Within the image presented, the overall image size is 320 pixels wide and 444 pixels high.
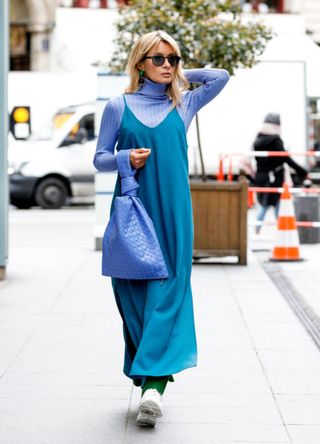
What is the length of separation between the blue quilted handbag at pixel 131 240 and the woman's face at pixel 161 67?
0.37 meters

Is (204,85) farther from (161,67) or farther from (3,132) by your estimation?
(3,132)

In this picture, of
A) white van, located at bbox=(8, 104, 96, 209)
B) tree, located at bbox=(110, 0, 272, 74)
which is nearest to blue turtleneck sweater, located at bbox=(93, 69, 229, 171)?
tree, located at bbox=(110, 0, 272, 74)

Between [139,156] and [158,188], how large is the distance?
8.7 inches

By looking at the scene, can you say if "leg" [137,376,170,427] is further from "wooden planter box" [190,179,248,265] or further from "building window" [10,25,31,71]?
"building window" [10,25,31,71]

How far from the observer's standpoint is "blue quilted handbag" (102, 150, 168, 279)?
5699 millimetres

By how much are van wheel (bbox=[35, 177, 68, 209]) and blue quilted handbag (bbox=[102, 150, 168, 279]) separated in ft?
62.6

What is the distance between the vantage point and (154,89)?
5.83 meters

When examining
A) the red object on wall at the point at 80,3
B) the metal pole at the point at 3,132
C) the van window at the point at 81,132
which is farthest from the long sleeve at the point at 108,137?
the red object on wall at the point at 80,3

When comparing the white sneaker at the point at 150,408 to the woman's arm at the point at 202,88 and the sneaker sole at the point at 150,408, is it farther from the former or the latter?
the woman's arm at the point at 202,88

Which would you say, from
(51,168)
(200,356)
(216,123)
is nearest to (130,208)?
(200,356)

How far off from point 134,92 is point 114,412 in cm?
153

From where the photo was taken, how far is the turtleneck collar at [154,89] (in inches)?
229

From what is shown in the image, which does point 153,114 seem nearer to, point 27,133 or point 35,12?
point 27,133

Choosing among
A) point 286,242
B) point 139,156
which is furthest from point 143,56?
point 286,242
